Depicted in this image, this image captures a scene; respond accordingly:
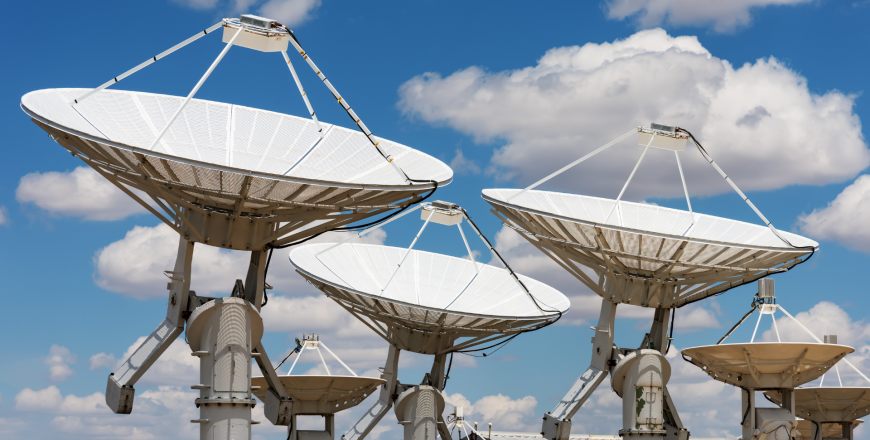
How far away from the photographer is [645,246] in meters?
38.6

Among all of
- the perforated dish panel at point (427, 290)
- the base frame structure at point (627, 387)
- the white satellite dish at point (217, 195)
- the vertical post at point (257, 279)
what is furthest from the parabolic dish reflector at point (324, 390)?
the vertical post at point (257, 279)

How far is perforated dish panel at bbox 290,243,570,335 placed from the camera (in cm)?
4081

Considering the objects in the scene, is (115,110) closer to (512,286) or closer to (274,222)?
(274,222)

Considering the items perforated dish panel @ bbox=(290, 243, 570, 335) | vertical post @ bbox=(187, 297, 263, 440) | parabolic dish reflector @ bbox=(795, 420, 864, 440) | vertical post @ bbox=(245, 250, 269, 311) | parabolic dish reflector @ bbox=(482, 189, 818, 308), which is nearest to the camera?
vertical post @ bbox=(187, 297, 263, 440)

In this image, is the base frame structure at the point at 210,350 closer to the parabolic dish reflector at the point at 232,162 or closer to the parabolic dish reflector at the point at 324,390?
the parabolic dish reflector at the point at 232,162

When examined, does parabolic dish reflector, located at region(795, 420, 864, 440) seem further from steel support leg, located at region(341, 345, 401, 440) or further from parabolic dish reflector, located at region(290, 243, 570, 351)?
steel support leg, located at region(341, 345, 401, 440)

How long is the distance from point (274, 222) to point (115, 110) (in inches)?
257

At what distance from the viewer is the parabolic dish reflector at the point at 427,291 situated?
4088cm

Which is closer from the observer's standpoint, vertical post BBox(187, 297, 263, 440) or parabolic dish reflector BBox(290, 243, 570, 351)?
vertical post BBox(187, 297, 263, 440)

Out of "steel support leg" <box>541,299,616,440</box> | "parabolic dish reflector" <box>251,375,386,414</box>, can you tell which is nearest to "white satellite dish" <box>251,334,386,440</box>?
"parabolic dish reflector" <box>251,375,386,414</box>

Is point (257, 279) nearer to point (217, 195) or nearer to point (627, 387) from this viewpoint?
point (217, 195)

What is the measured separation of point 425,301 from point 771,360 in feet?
52.9

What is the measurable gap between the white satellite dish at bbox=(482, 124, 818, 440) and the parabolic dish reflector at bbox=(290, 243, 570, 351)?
10.4ft

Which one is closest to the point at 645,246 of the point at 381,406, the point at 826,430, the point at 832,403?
the point at 381,406
